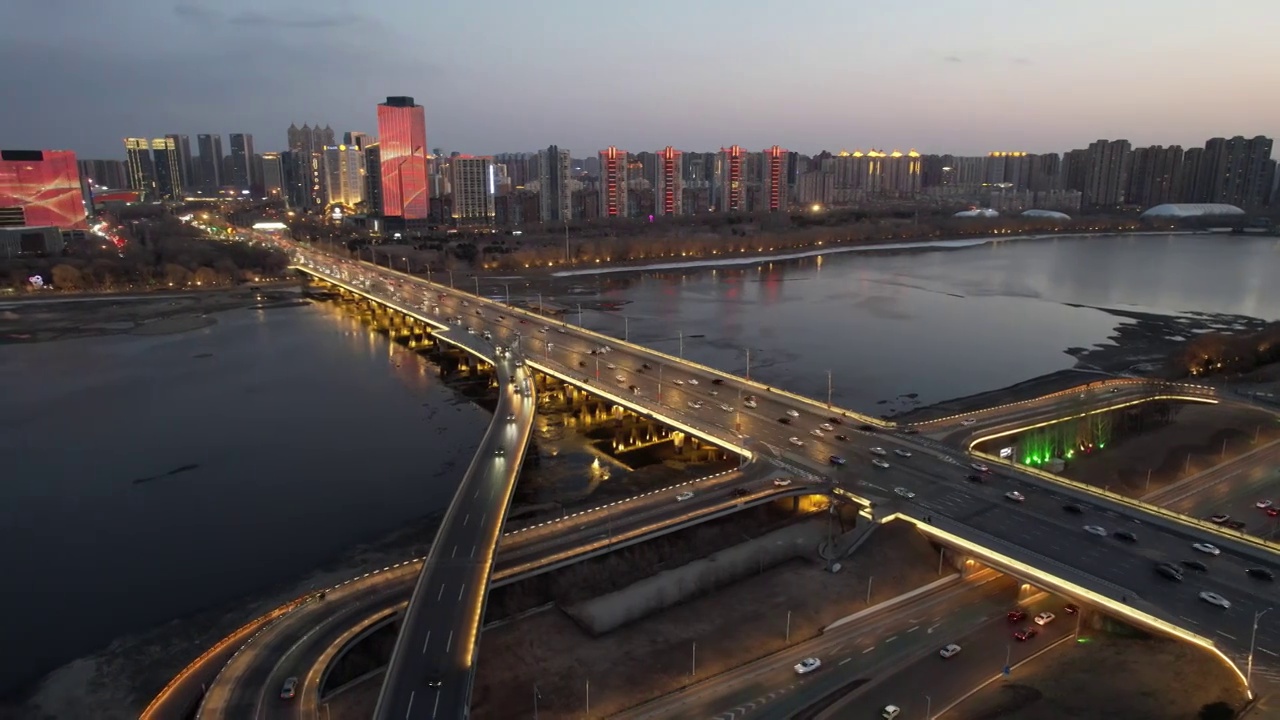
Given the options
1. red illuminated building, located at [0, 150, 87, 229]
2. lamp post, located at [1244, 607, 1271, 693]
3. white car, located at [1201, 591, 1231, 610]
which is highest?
red illuminated building, located at [0, 150, 87, 229]

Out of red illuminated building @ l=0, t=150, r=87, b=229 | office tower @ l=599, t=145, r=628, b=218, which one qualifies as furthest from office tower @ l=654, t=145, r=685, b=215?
red illuminated building @ l=0, t=150, r=87, b=229

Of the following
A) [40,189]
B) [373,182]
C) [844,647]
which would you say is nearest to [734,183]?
[373,182]

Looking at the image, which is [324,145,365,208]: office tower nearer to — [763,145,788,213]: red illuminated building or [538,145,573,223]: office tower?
[538,145,573,223]: office tower

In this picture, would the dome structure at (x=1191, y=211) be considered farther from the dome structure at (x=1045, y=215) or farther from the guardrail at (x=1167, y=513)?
the guardrail at (x=1167, y=513)

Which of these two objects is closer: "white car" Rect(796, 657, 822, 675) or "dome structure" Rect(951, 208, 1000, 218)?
"white car" Rect(796, 657, 822, 675)

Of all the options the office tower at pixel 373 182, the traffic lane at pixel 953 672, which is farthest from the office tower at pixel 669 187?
the traffic lane at pixel 953 672
